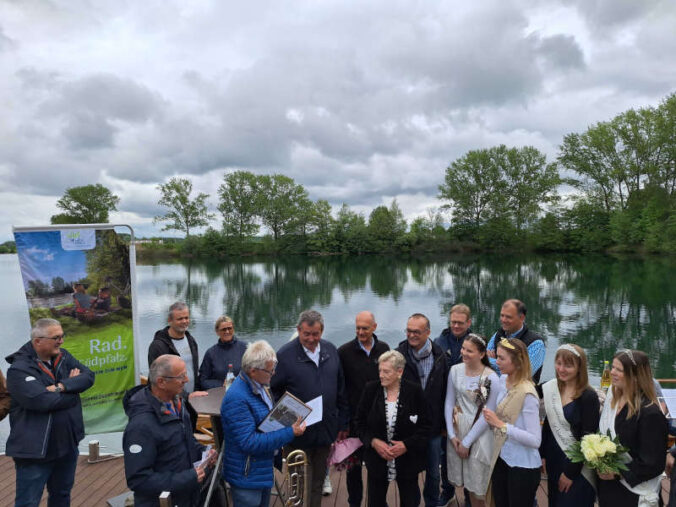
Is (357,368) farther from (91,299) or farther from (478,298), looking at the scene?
(478,298)

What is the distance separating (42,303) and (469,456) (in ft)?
13.4

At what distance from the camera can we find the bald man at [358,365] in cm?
327

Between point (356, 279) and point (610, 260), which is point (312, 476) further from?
point (610, 260)

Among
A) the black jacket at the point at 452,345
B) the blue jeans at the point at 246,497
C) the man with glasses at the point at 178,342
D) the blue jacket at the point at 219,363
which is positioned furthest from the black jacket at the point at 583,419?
the man with glasses at the point at 178,342

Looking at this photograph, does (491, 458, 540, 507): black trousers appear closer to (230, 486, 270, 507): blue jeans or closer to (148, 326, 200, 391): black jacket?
(230, 486, 270, 507): blue jeans

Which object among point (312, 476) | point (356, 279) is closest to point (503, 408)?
point (312, 476)

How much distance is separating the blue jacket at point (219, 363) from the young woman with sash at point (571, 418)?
2.73 meters

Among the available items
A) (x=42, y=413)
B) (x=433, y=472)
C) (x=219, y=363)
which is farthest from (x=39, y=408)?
(x=433, y=472)

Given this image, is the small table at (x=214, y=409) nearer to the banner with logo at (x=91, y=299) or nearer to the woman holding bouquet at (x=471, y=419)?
the banner with logo at (x=91, y=299)

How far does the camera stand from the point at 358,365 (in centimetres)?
334

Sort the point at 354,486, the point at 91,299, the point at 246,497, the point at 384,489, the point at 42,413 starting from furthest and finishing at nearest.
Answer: the point at 91,299 → the point at 354,486 → the point at 384,489 → the point at 42,413 → the point at 246,497

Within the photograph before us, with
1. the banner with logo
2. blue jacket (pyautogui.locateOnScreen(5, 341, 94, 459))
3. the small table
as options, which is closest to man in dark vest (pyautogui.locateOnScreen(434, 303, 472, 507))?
the small table

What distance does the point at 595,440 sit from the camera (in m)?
2.34

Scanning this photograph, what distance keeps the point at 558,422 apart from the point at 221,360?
2.89 metres
